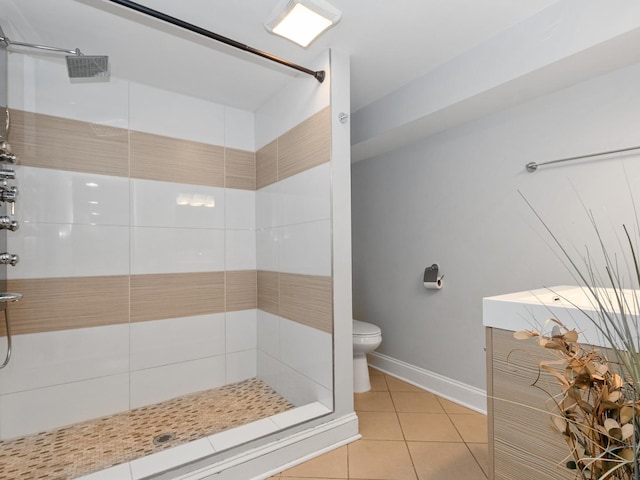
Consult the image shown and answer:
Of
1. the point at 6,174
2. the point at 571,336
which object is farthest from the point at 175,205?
the point at 571,336

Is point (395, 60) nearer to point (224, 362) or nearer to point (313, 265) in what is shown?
point (313, 265)

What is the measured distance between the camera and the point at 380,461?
177 centimetres

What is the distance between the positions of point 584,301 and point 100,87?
2.84m

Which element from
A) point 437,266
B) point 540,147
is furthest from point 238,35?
point 437,266

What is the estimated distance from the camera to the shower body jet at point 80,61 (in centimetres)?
170

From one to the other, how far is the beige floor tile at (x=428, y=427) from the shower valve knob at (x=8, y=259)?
234 centimetres

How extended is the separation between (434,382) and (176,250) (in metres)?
2.15

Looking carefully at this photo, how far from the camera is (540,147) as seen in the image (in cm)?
199

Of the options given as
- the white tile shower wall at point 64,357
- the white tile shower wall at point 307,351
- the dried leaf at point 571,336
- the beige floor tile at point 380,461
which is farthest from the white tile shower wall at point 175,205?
the dried leaf at point 571,336

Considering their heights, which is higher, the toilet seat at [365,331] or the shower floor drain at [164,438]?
the toilet seat at [365,331]

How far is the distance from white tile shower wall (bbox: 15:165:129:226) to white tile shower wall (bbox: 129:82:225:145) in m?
0.44

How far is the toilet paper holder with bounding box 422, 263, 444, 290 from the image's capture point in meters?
2.52

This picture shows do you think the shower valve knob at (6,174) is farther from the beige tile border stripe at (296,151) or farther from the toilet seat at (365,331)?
the toilet seat at (365,331)

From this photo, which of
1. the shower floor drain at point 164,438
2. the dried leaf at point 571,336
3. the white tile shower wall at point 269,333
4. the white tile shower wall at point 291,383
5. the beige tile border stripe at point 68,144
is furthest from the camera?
the white tile shower wall at point 269,333
